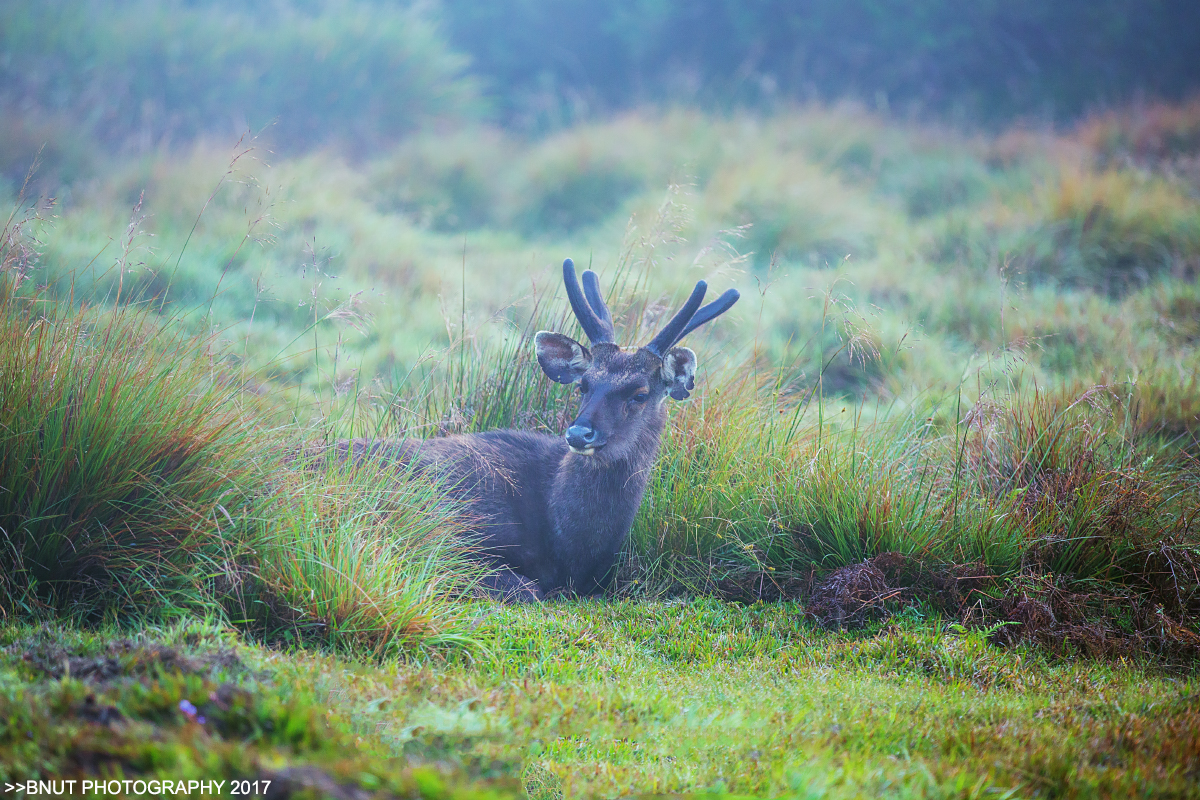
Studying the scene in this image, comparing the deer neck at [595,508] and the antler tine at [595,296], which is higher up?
the antler tine at [595,296]

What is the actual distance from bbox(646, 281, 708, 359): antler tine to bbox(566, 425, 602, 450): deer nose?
0.76 metres

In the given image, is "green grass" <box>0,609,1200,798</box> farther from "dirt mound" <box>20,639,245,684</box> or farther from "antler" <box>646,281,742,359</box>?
"antler" <box>646,281,742,359</box>

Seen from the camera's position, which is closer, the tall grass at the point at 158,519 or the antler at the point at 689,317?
the tall grass at the point at 158,519

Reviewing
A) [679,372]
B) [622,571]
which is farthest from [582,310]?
[622,571]

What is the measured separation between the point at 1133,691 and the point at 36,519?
469 centimetres

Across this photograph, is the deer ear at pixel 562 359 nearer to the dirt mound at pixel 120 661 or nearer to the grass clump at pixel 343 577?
the grass clump at pixel 343 577

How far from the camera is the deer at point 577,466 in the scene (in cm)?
537

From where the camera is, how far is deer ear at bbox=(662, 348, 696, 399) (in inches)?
213

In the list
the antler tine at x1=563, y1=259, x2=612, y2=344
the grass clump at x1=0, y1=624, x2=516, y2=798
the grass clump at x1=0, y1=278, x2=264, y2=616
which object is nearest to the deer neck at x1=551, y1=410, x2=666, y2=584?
the antler tine at x1=563, y1=259, x2=612, y2=344

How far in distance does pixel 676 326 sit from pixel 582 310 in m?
0.60

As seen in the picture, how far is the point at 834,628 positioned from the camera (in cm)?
465

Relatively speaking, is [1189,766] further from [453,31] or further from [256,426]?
[453,31]

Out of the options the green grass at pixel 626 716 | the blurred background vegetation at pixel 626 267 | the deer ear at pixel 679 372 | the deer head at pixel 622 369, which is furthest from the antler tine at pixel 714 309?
the green grass at pixel 626 716

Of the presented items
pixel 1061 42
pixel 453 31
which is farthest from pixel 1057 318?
pixel 453 31
